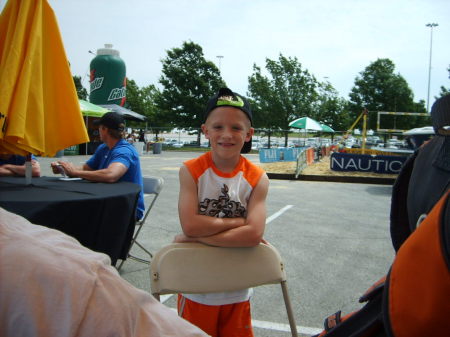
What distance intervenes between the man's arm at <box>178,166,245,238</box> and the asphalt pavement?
1.30 metres

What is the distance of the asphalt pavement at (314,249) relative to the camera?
10.5ft

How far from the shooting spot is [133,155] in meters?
3.91

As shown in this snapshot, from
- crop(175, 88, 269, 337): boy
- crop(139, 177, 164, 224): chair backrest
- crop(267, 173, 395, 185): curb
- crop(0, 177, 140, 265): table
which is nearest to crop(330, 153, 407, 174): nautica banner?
crop(267, 173, 395, 185): curb

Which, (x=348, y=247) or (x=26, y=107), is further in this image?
(x=348, y=247)

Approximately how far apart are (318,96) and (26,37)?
4116 centimetres

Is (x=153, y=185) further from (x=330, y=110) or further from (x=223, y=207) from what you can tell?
(x=330, y=110)

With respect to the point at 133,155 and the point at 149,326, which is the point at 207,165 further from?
the point at 133,155

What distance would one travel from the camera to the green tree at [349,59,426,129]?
48562 mm

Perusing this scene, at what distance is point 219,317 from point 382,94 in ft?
173

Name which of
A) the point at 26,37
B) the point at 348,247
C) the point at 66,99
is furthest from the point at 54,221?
the point at 348,247

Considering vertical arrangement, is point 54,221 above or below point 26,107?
below

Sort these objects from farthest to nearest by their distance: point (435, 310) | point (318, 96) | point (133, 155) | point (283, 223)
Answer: point (318, 96), point (283, 223), point (133, 155), point (435, 310)

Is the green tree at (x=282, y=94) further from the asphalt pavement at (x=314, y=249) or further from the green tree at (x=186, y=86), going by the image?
the asphalt pavement at (x=314, y=249)

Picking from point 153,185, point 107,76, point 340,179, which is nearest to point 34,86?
point 153,185
